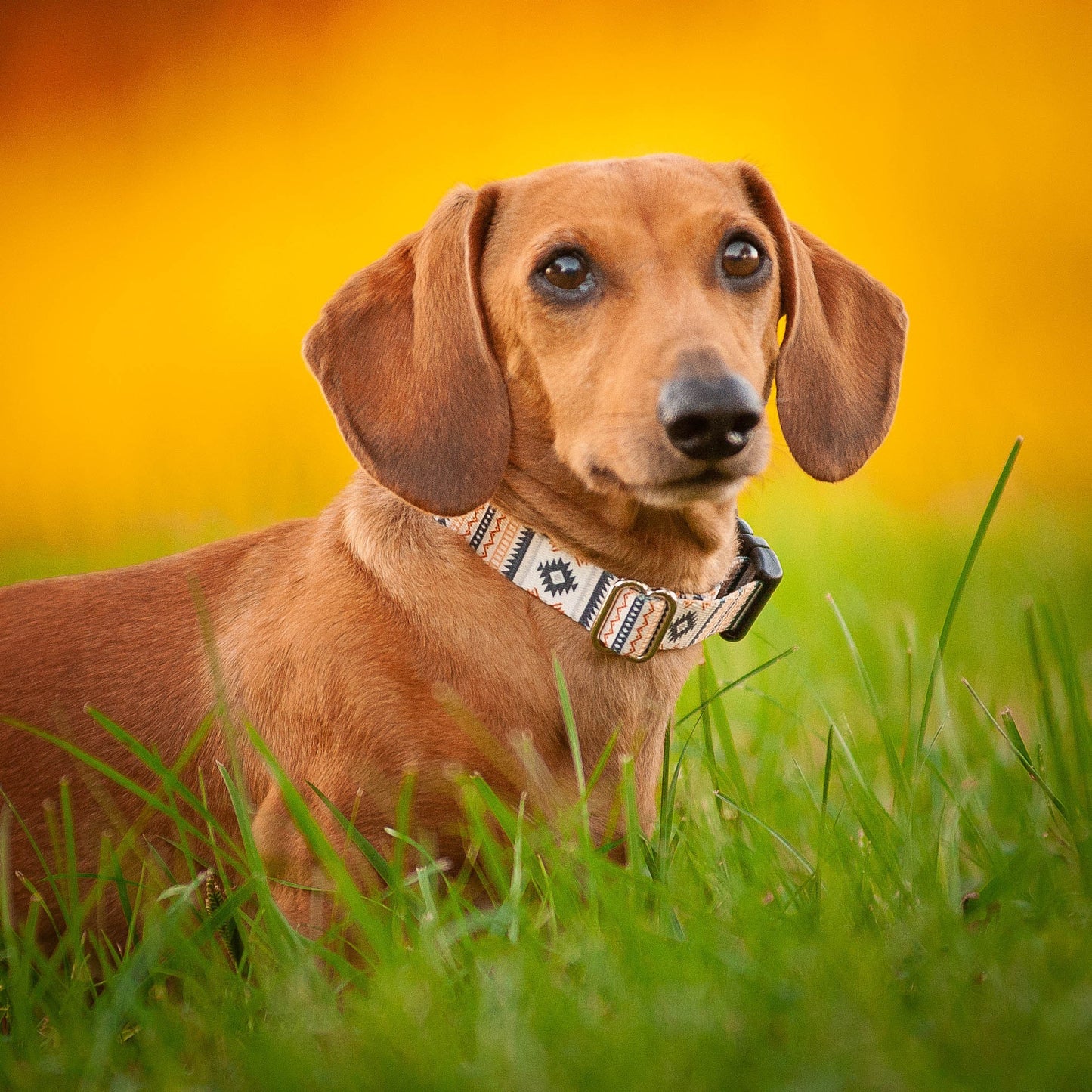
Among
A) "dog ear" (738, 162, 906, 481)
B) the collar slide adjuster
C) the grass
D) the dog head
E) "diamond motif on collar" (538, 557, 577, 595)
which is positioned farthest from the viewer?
"dog ear" (738, 162, 906, 481)

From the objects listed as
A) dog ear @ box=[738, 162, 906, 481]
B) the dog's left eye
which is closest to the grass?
dog ear @ box=[738, 162, 906, 481]

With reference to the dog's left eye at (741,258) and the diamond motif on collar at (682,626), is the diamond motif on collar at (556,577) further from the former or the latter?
the dog's left eye at (741,258)

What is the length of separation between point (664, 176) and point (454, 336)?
55cm

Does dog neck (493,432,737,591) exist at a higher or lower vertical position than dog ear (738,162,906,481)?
lower

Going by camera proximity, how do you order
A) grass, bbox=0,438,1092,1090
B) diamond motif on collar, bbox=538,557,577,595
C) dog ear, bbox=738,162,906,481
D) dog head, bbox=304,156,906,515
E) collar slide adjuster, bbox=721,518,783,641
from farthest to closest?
dog ear, bbox=738,162,906,481
collar slide adjuster, bbox=721,518,783,641
diamond motif on collar, bbox=538,557,577,595
dog head, bbox=304,156,906,515
grass, bbox=0,438,1092,1090

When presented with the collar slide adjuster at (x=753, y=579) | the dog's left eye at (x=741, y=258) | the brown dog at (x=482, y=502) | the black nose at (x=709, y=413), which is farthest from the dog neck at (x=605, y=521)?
the dog's left eye at (x=741, y=258)

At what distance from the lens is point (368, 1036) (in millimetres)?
1427

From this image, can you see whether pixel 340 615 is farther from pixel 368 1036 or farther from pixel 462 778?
pixel 368 1036

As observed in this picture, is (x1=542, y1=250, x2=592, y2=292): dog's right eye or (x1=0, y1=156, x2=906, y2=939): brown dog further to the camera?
(x1=542, y1=250, x2=592, y2=292): dog's right eye

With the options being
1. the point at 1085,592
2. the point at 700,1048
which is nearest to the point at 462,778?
the point at 700,1048

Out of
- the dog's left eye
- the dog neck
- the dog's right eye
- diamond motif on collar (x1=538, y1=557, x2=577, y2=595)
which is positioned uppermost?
the dog's left eye

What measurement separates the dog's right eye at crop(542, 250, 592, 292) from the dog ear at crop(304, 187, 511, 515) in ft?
0.62

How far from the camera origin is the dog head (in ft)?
6.77

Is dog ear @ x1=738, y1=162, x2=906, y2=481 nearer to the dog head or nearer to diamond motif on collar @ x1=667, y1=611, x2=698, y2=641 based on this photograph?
the dog head
